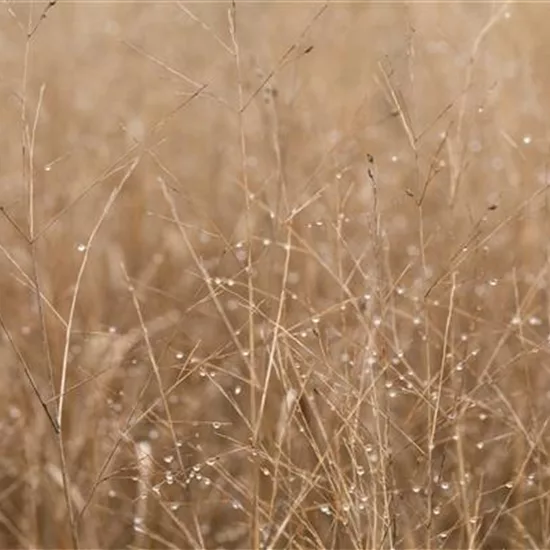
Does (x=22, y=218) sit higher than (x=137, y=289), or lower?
lower

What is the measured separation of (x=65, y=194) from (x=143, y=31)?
103 cm

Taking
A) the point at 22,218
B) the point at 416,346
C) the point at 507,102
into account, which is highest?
the point at 507,102

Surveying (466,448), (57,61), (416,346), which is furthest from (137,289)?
(57,61)

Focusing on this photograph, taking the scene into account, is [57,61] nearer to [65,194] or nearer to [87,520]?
[65,194]

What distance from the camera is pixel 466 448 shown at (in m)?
1.64

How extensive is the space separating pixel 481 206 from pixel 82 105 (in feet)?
3.25

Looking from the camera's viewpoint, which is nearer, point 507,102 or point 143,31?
point 507,102

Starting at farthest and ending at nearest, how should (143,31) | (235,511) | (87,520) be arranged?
(143,31) < (235,511) < (87,520)

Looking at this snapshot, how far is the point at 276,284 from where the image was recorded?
1.90 m

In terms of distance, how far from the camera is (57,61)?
2967 millimetres

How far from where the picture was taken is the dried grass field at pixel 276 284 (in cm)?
112

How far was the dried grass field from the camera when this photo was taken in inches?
44.1

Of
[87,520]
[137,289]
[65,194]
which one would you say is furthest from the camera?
[65,194]

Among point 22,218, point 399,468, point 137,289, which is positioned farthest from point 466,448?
point 22,218
